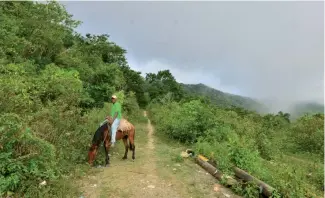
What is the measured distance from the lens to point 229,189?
793cm

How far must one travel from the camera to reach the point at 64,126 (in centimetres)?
926

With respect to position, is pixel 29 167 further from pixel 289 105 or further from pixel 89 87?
pixel 289 105

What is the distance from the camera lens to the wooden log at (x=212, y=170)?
804 cm

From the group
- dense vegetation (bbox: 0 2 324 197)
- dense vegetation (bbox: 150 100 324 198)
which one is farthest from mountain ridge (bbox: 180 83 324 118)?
dense vegetation (bbox: 0 2 324 197)

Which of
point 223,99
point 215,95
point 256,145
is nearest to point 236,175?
point 256,145

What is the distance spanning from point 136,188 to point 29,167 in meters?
2.42

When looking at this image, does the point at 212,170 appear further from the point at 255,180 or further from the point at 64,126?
the point at 64,126

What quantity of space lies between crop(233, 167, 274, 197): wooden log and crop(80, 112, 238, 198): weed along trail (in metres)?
0.60

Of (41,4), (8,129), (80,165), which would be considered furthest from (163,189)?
(41,4)

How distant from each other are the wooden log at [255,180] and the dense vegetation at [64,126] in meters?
0.29

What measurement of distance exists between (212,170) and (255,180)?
5.53 feet

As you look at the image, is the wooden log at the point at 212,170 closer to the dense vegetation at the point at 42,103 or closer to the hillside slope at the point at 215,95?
the dense vegetation at the point at 42,103

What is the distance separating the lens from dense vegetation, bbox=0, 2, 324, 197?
6.27m

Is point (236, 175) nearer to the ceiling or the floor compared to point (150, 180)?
nearer to the ceiling
